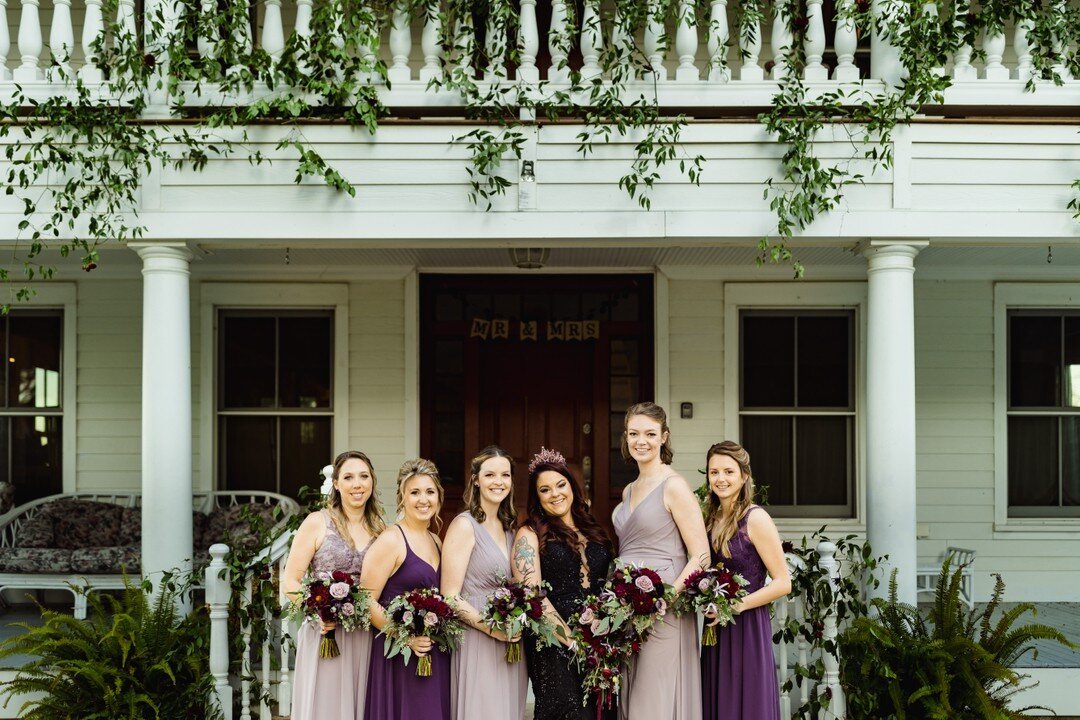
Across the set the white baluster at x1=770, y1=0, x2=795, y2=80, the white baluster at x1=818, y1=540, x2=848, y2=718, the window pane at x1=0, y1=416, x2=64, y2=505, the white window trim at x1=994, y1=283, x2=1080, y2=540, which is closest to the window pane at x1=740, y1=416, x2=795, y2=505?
the white window trim at x1=994, y1=283, x2=1080, y2=540

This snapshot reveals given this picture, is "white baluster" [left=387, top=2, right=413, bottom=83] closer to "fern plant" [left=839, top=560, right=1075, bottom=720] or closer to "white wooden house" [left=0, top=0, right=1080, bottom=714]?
"white wooden house" [left=0, top=0, right=1080, bottom=714]

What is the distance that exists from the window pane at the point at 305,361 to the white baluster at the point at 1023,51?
5.47m

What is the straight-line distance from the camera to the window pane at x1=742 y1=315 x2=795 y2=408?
754 centimetres

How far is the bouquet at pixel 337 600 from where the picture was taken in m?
3.67

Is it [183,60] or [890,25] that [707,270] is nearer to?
[890,25]

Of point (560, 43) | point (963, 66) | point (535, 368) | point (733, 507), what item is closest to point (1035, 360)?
point (963, 66)

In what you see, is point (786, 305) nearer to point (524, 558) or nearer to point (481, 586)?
point (524, 558)

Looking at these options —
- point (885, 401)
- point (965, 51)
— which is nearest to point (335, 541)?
point (885, 401)

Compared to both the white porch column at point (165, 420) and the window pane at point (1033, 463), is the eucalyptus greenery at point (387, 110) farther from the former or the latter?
the window pane at point (1033, 463)

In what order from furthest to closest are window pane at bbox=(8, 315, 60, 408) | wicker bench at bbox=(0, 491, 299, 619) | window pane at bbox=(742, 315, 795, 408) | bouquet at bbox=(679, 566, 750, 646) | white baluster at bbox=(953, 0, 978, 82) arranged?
1. window pane at bbox=(742, 315, 795, 408)
2. window pane at bbox=(8, 315, 60, 408)
3. wicker bench at bbox=(0, 491, 299, 619)
4. white baluster at bbox=(953, 0, 978, 82)
5. bouquet at bbox=(679, 566, 750, 646)

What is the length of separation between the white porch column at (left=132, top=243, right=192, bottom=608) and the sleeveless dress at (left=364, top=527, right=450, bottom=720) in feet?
6.21

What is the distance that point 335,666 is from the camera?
3.89 metres

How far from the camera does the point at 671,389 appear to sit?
7414mm

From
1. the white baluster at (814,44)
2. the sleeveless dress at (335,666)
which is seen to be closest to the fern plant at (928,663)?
the sleeveless dress at (335,666)
